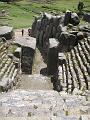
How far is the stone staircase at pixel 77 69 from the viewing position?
1516 centimetres

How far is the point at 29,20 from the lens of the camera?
43125 mm

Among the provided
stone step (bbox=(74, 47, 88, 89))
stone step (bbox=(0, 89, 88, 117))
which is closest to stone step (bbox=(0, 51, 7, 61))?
stone step (bbox=(74, 47, 88, 89))

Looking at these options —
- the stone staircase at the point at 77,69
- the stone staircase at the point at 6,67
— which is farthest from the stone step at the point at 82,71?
the stone staircase at the point at 6,67

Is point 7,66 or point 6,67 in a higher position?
point 6,67

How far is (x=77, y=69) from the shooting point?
56.6 feet

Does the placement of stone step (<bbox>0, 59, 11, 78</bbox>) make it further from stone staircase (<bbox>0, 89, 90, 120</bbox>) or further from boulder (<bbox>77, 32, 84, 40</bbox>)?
stone staircase (<bbox>0, 89, 90, 120</bbox>)

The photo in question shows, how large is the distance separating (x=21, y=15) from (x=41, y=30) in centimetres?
1361

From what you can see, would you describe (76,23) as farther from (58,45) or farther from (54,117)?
(54,117)

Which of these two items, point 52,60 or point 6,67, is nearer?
point 6,67

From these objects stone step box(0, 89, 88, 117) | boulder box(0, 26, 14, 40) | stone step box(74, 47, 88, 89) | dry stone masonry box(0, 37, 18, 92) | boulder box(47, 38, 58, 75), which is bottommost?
boulder box(47, 38, 58, 75)

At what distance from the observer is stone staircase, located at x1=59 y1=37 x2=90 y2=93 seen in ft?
49.8

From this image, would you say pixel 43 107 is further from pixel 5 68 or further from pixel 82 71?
pixel 5 68

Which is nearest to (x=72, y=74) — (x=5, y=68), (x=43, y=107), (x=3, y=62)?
(x=5, y=68)

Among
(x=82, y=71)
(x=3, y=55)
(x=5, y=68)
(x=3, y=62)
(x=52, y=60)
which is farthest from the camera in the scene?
(x=52, y=60)
